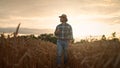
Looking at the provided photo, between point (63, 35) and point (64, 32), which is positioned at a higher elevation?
point (64, 32)

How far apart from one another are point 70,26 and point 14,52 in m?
3.46

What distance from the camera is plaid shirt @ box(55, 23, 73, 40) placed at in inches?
348

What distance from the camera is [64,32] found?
892cm

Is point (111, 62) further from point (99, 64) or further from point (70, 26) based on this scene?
point (70, 26)

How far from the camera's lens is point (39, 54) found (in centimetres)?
638

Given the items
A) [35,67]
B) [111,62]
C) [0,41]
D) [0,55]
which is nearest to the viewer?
[111,62]

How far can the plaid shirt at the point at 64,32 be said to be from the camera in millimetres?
8836

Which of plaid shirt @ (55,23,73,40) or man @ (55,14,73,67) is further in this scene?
plaid shirt @ (55,23,73,40)

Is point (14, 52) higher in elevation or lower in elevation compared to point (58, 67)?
higher

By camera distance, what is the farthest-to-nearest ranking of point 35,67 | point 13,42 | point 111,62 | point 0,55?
point 13,42, point 0,55, point 35,67, point 111,62

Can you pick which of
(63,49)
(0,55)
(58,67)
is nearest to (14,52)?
(0,55)

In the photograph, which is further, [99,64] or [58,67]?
[58,67]

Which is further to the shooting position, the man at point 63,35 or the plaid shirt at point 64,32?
the plaid shirt at point 64,32

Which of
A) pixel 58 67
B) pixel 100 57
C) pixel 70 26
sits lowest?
pixel 58 67
